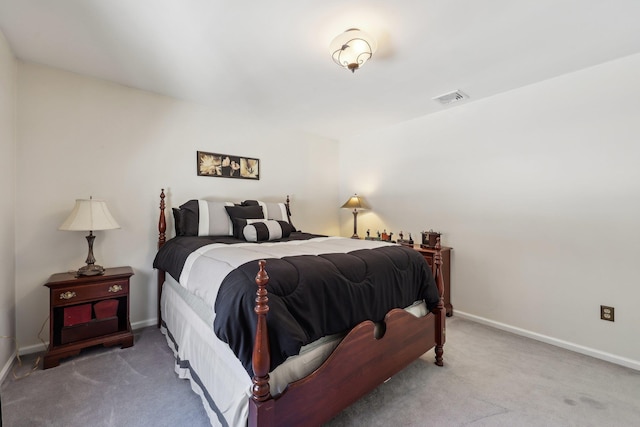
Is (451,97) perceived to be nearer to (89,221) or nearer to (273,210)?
(273,210)

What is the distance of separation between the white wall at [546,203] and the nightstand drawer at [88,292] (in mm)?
3201

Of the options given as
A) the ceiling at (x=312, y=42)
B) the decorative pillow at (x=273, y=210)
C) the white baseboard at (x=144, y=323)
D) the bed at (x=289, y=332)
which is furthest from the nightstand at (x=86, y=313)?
the ceiling at (x=312, y=42)

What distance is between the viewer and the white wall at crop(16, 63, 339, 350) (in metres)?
2.24

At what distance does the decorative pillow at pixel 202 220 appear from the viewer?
267 cm

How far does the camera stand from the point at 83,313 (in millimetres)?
2145

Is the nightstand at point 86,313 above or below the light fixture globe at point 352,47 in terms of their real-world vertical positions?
below

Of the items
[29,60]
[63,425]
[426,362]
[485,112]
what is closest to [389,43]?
[485,112]

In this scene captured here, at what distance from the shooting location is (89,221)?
83.3 inches

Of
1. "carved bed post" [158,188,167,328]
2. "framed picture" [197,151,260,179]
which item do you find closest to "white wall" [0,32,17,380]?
"carved bed post" [158,188,167,328]

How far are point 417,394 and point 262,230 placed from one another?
1756mm

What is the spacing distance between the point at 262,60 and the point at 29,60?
189 cm

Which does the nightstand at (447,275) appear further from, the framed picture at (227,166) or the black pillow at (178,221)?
the black pillow at (178,221)

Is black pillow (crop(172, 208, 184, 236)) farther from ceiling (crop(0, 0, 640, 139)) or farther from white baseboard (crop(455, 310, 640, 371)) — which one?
white baseboard (crop(455, 310, 640, 371))

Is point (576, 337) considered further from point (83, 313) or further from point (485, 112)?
point (83, 313)
